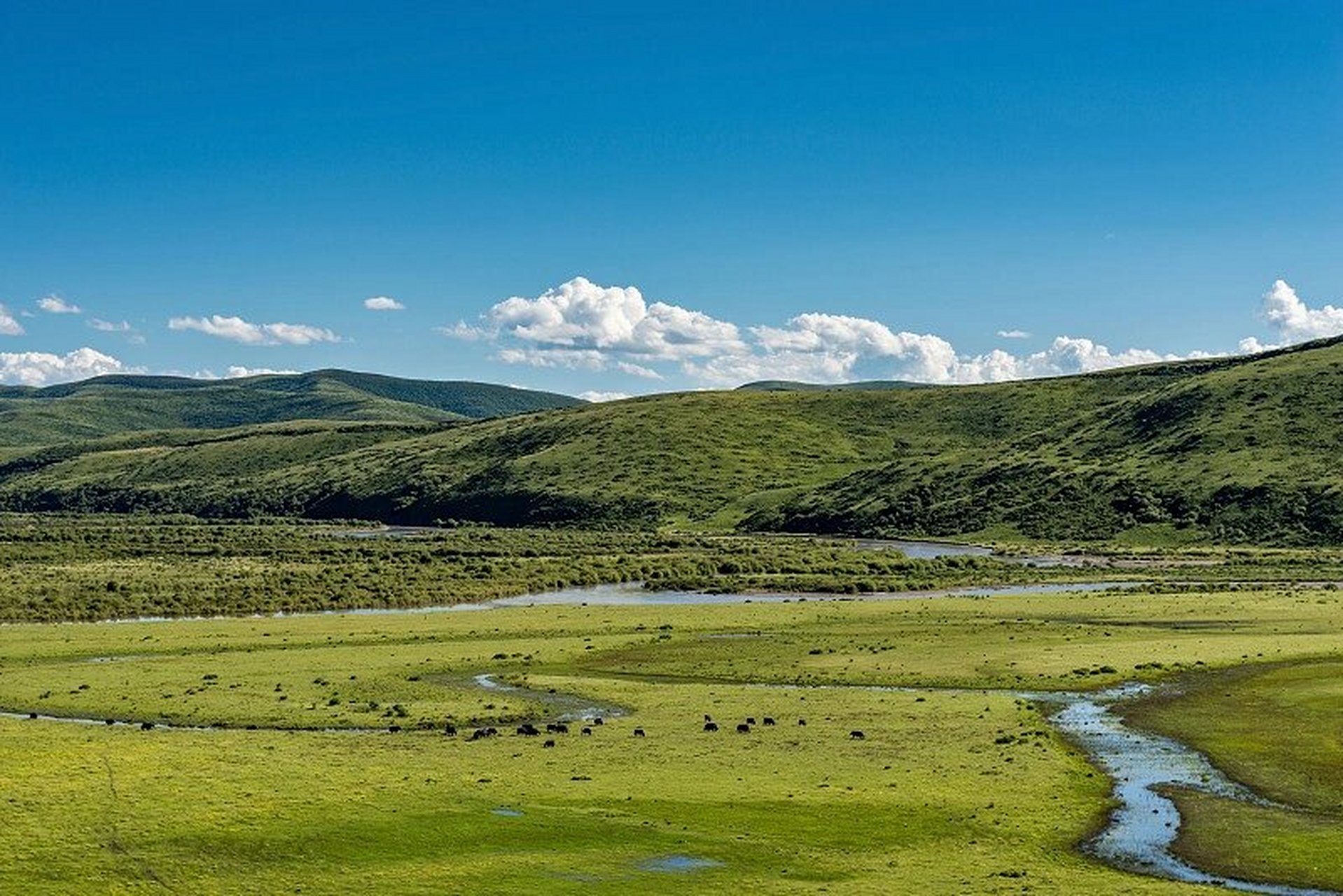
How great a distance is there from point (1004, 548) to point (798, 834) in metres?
155

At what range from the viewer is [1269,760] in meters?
47.8

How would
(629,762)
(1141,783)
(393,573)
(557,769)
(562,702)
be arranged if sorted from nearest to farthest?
(1141,783), (557,769), (629,762), (562,702), (393,573)

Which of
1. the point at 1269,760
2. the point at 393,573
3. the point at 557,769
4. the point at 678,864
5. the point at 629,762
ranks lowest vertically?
the point at 678,864

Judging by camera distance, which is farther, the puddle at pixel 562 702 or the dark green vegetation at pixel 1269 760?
the puddle at pixel 562 702

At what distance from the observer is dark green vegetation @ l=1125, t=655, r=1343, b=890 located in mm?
36188

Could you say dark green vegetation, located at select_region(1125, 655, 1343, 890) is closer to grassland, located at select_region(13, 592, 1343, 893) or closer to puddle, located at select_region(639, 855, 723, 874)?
grassland, located at select_region(13, 592, 1343, 893)

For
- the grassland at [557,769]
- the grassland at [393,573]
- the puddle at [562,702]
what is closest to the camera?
the grassland at [557,769]

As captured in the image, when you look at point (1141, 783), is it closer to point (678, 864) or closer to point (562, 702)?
point (678, 864)

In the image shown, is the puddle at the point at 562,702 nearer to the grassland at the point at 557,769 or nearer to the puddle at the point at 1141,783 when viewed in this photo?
the grassland at the point at 557,769

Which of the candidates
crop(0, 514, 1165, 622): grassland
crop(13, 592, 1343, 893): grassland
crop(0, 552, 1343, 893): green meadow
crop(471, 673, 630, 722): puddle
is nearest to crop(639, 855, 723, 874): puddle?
crop(0, 552, 1343, 893): green meadow

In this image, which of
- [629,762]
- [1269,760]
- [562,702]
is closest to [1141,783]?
[1269,760]

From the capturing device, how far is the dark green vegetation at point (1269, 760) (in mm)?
36188

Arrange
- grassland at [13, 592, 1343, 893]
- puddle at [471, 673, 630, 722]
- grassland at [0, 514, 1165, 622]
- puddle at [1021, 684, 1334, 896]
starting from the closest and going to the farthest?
1. puddle at [1021, 684, 1334, 896]
2. grassland at [13, 592, 1343, 893]
3. puddle at [471, 673, 630, 722]
4. grassland at [0, 514, 1165, 622]

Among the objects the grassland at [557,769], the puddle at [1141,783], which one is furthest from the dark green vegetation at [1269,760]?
the grassland at [557,769]
